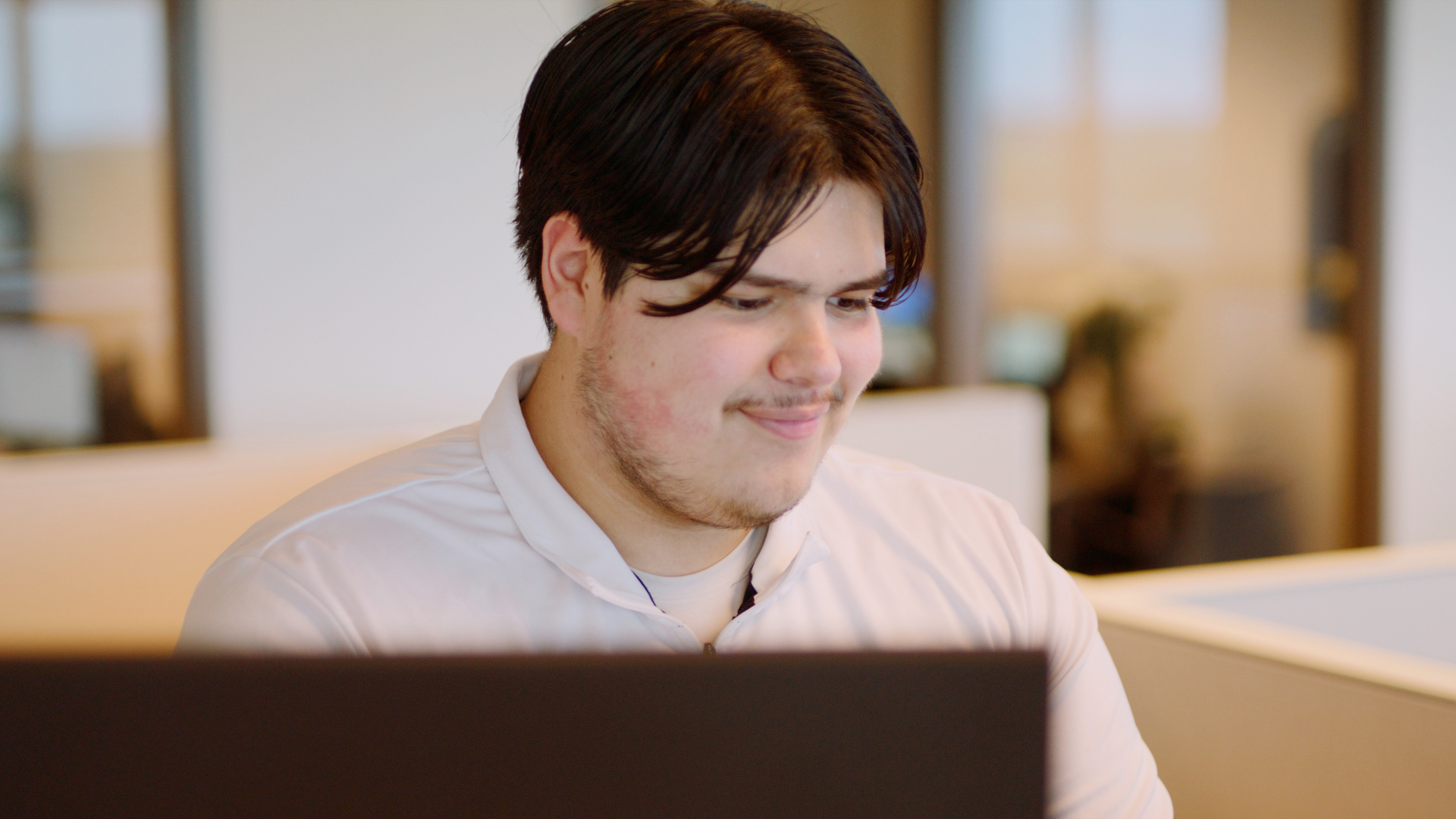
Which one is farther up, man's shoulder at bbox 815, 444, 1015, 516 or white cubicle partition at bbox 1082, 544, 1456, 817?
man's shoulder at bbox 815, 444, 1015, 516

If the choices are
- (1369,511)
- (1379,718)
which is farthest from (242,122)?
(1369,511)

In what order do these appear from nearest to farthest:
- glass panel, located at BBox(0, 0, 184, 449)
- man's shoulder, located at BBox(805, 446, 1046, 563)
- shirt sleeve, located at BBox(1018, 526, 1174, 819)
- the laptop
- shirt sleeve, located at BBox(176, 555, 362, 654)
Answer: the laptop, shirt sleeve, located at BBox(176, 555, 362, 654), shirt sleeve, located at BBox(1018, 526, 1174, 819), man's shoulder, located at BBox(805, 446, 1046, 563), glass panel, located at BBox(0, 0, 184, 449)

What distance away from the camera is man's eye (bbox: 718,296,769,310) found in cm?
94

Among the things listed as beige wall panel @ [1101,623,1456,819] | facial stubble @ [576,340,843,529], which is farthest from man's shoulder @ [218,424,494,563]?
beige wall panel @ [1101,623,1456,819]

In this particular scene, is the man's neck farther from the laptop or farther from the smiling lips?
the laptop

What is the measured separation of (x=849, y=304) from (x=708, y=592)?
268mm

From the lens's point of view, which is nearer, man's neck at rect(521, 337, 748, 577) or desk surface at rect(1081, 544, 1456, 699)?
man's neck at rect(521, 337, 748, 577)

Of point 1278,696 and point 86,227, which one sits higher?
point 86,227

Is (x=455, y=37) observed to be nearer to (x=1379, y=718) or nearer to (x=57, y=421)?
(x=57, y=421)

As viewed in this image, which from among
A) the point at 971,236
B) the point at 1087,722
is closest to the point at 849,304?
the point at 1087,722

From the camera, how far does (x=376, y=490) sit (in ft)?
3.32

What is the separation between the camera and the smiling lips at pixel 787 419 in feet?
3.15

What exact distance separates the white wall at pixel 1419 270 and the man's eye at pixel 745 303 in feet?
12.4

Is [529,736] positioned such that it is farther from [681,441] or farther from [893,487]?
[893,487]
